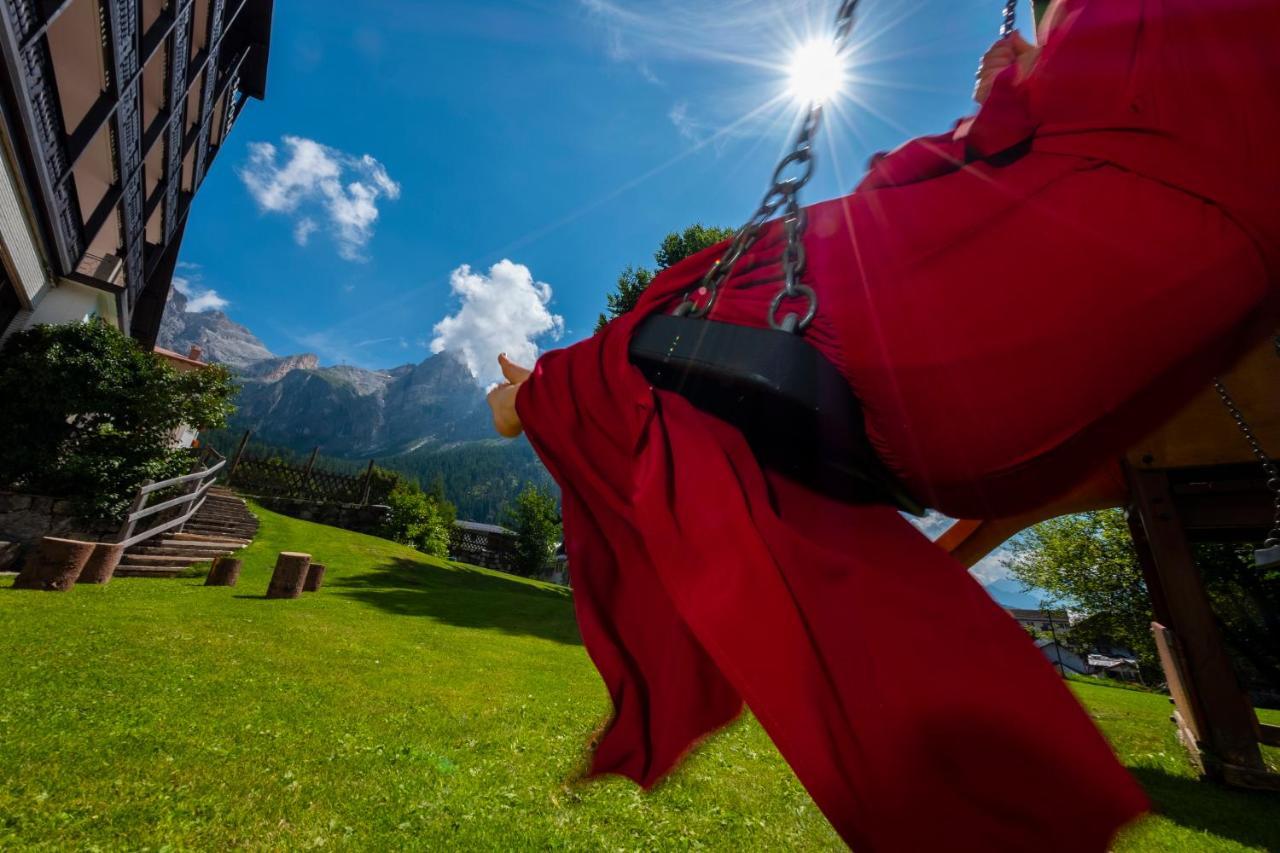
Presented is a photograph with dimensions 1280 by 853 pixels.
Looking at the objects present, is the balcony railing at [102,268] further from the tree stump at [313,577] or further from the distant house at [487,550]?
the distant house at [487,550]

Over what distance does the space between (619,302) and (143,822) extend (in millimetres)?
20319

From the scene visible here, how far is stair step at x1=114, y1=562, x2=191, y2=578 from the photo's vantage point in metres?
10.7

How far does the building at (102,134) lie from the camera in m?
8.76

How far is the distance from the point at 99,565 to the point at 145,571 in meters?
1.70

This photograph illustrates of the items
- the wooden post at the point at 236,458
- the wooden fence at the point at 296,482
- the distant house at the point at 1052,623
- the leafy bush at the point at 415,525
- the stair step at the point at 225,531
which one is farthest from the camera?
the distant house at the point at 1052,623

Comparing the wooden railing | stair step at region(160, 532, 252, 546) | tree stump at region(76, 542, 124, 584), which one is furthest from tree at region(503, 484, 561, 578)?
tree stump at region(76, 542, 124, 584)

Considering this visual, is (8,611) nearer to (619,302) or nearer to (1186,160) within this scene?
(1186,160)

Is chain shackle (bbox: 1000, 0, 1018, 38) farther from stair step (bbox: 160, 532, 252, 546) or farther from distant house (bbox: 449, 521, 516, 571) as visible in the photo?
distant house (bbox: 449, 521, 516, 571)

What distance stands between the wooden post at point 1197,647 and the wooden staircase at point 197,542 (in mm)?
16732

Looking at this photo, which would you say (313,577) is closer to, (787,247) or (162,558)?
(162,558)

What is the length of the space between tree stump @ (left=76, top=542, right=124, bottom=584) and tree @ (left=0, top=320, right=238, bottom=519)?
2.17m

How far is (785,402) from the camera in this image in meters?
0.84

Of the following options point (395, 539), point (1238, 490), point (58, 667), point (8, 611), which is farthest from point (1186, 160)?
point (395, 539)

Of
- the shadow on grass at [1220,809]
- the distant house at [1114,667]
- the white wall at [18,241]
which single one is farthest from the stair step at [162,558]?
the distant house at [1114,667]
